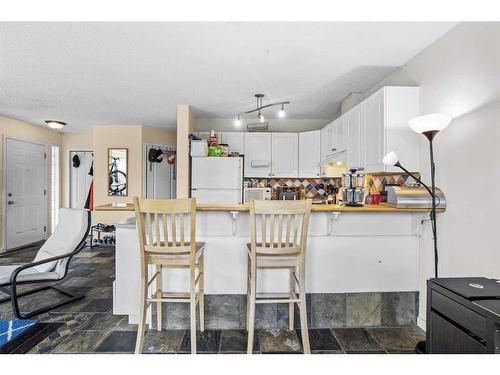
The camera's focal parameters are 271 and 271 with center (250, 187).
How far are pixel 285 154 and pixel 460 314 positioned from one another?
3.63 m

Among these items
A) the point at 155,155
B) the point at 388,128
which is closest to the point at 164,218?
the point at 388,128

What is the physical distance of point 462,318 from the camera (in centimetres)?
122

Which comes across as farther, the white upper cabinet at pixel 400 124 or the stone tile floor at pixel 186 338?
the white upper cabinet at pixel 400 124

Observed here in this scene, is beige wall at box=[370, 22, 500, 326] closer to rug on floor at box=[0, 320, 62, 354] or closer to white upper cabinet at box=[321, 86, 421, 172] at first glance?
white upper cabinet at box=[321, 86, 421, 172]

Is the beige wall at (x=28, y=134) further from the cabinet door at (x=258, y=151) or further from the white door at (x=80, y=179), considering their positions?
the cabinet door at (x=258, y=151)

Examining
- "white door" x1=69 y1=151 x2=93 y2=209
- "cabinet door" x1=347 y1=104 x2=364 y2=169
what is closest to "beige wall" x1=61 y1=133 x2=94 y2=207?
"white door" x1=69 y1=151 x2=93 y2=209

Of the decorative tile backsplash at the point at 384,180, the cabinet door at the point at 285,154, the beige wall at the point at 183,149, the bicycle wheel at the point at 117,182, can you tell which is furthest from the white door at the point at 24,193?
the decorative tile backsplash at the point at 384,180

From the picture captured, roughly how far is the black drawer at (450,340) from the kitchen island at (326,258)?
40.1 inches

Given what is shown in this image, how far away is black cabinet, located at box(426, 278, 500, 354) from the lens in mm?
1088

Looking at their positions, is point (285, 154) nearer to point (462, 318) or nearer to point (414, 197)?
point (414, 197)

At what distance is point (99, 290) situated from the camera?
3195 mm

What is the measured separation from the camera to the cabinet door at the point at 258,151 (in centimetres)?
466
